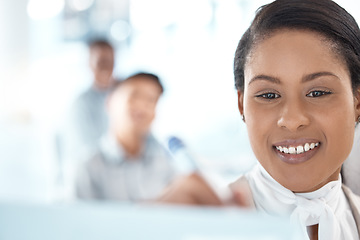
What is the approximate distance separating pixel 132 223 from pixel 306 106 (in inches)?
32.1

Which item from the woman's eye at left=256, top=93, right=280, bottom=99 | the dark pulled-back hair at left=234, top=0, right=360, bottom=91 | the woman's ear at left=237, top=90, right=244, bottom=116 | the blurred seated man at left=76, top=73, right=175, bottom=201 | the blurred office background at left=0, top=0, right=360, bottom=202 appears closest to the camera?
the dark pulled-back hair at left=234, top=0, right=360, bottom=91

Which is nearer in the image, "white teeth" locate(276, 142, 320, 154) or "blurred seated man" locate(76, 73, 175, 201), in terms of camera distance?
"white teeth" locate(276, 142, 320, 154)

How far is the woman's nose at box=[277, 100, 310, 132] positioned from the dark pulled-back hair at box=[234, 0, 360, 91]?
0.52 ft

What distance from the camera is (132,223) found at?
1.85 metres

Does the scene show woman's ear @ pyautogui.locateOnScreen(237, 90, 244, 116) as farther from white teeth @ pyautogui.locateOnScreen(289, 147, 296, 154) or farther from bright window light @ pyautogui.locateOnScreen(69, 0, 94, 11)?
bright window light @ pyautogui.locateOnScreen(69, 0, 94, 11)

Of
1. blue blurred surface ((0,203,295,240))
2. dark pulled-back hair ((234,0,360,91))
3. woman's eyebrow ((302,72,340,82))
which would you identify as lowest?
blue blurred surface ((0,203,295,240))

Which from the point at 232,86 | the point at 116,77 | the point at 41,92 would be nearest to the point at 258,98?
the point at 232,86

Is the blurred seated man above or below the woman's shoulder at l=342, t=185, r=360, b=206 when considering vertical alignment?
above

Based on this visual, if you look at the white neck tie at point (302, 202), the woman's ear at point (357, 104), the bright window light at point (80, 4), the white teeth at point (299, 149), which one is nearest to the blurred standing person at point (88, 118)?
the bright window light at point (80, 4)

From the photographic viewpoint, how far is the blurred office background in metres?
1.64

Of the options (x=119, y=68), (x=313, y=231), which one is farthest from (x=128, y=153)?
(x=313, y=231)

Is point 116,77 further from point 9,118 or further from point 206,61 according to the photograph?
point 9,118

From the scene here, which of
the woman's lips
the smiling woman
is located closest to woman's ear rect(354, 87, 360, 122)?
the smiling woman

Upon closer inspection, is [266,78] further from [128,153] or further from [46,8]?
[46,8]
